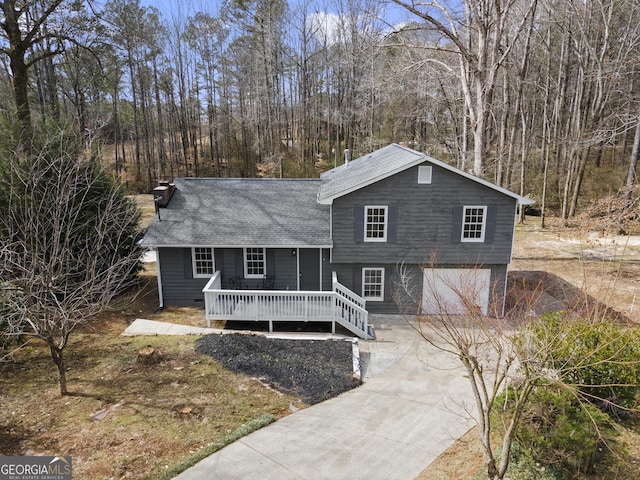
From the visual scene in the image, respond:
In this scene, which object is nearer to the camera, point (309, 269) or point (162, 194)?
Answer: point (309, 269)

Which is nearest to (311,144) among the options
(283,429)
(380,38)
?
(380,38)

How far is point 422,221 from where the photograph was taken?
13984mm

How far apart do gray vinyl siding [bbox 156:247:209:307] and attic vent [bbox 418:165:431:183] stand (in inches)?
326

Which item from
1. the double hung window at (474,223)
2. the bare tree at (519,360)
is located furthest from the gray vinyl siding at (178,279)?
the double hung window at (474,223)

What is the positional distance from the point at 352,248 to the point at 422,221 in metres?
2.52

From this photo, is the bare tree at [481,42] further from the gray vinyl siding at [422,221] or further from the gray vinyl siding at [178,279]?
the gray vinyl siding at [178,279]

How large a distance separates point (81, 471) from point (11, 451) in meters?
1.38

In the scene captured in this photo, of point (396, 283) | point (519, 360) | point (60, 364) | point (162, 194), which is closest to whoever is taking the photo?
point (519, 360)

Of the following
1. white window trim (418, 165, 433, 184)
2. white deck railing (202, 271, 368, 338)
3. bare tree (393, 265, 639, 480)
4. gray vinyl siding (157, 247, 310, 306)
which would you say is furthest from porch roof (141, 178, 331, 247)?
bare tree (393, 265, 639, 480)

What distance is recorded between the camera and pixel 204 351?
425 inches

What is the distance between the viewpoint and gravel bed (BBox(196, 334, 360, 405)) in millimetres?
9664

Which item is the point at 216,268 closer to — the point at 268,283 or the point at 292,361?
the point at 268,283

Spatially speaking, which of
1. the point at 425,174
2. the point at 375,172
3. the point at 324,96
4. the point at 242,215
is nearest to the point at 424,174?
the point at 425,174

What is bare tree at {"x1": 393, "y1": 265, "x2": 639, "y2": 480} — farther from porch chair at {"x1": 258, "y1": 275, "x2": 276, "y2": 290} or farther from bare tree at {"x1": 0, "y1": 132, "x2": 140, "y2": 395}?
bare tree at {"x1": 0, "y1": 132, "x2": 140, "y2": 395}
